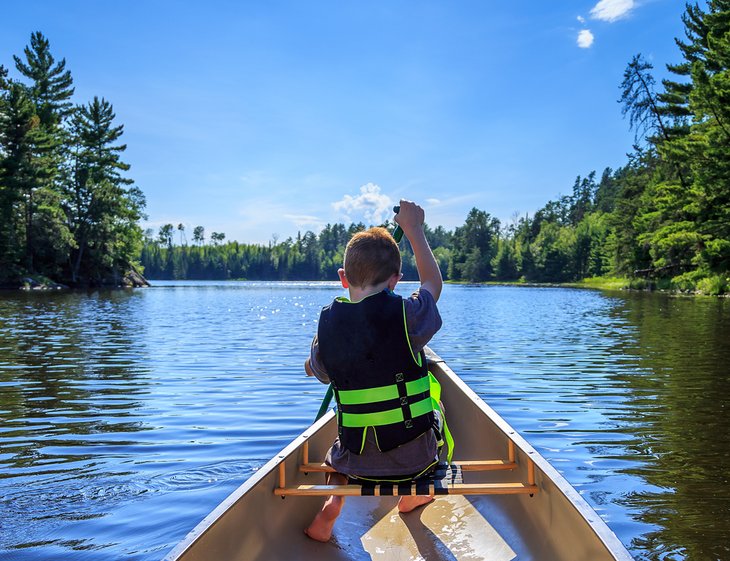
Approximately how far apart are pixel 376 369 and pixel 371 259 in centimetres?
52

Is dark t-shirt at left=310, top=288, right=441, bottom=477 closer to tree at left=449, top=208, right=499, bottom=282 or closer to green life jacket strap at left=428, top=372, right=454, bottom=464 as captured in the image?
green life jacket strap at left=428, top=372, right=454, bottom=464

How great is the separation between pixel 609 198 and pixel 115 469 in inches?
4631

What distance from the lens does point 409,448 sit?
3053mm

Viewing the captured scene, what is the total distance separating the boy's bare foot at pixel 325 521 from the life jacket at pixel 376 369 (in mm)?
525

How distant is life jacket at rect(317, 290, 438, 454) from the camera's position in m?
2.90

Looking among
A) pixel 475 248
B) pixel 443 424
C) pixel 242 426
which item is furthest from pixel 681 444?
pixel 475 248

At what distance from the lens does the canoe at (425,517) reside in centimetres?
260

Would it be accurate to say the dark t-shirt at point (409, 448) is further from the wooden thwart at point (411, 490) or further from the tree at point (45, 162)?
the tree at point (45, 162)

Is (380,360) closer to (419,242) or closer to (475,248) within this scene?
(419,242)

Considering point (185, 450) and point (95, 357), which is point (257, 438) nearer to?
point (185, 450)

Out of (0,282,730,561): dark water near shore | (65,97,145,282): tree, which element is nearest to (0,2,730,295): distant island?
(65,97,145,282): tree

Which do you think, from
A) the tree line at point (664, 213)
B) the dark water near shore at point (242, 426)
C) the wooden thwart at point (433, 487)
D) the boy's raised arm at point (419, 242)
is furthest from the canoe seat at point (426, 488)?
the tree line at point (664, 213)

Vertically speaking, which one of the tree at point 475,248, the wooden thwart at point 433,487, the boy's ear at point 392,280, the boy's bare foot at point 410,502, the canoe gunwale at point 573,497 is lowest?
the boy's bare foot at point 410,502

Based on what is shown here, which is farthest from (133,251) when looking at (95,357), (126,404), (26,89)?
(126,404)
